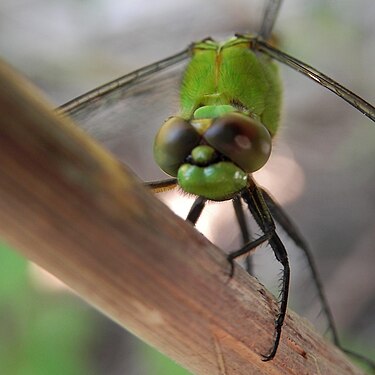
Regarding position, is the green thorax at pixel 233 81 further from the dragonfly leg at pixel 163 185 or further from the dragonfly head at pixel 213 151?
the dragonfly head at pixel 213 151

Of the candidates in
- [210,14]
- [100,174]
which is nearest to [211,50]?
[100,174]

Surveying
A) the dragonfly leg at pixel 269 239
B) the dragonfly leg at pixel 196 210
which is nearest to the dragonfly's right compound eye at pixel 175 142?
the dragonfly leg at pixel 269 239

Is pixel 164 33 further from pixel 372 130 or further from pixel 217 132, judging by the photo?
pixel 217 132

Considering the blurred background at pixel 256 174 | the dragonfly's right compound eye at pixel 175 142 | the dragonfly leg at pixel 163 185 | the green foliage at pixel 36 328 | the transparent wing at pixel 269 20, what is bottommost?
the green foliage at pixel 36 328

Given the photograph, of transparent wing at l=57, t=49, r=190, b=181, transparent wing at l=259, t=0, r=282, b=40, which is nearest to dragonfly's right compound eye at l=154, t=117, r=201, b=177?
transparent wing at l=57, t=49, r=190, b=181

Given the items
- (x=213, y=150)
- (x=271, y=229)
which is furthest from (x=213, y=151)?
(x=271, y=229)
